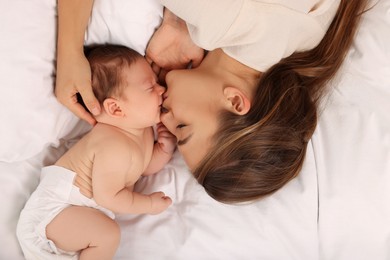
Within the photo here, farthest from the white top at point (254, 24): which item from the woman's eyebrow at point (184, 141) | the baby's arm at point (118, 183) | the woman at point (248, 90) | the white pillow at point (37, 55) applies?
the baby's arm at point (118, 183)

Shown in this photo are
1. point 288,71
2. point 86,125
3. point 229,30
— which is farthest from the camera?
point 86,125

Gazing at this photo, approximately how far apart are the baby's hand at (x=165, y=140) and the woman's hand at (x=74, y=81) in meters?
0.21

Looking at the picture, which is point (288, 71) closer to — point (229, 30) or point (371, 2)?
point (229, 30)

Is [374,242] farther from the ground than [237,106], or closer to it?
closer to it

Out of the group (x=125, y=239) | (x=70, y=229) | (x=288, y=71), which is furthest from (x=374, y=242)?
(x=70, y=229)

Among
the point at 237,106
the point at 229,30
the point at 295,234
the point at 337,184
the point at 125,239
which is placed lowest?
the point at 125,239

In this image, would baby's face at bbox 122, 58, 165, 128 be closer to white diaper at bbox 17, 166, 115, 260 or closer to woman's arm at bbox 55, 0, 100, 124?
woman's arm at bbox 55, 0, 100, 124

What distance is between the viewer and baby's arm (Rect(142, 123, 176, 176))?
1269mm

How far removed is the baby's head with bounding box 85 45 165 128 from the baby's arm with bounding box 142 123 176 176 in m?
0.10

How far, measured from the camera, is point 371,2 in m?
1.26

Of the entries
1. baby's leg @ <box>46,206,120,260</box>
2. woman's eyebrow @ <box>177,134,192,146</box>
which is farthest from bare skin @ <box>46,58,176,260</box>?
woman's eyebrow @ <box>177,134,192,146</box>

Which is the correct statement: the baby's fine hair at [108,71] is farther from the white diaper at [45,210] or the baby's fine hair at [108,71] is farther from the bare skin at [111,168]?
the white diaper at [45,210]

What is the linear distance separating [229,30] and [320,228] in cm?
56

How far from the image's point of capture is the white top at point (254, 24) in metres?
1.05
